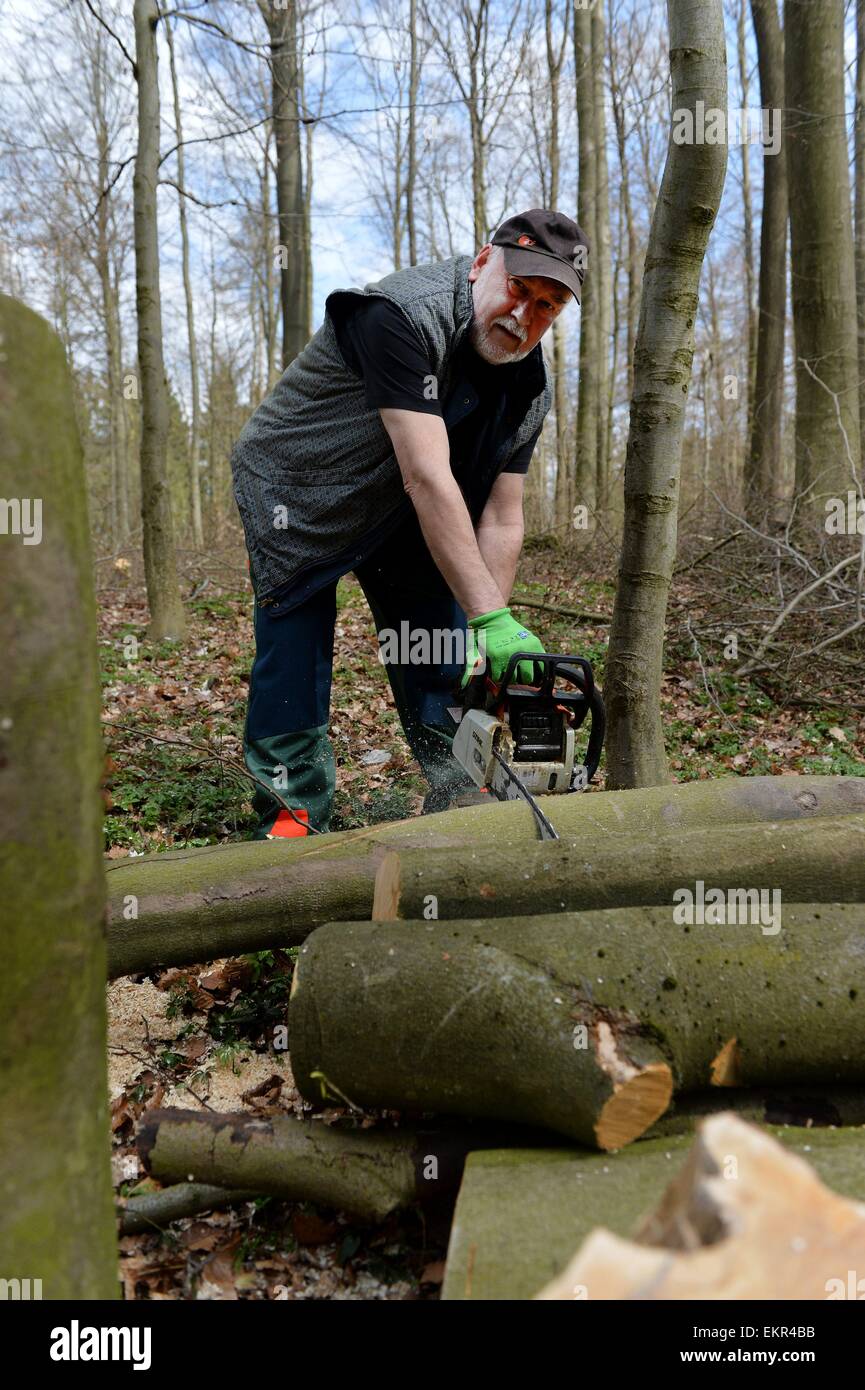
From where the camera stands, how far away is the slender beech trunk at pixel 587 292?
11703 millimetres

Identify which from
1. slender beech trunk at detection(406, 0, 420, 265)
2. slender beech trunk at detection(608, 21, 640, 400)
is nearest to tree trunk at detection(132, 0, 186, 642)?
slender beech trunk at detection(608, 21, 640, 400)

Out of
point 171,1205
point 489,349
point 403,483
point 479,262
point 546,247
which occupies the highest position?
point 479,262

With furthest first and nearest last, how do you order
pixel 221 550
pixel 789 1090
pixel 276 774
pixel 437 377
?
1. pixel 221 550
2. pixel 276 774
3. pixel 437 377
4. pixel 789 1090

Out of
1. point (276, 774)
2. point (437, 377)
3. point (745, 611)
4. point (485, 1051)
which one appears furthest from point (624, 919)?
point (745, 611)

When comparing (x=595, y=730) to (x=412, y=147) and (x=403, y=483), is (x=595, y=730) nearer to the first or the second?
(x=403, y=483)

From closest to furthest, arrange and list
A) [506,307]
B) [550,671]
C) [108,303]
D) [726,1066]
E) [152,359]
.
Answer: [726,1066] → [550,671] → [506,307] → [152,359] → [108,303]

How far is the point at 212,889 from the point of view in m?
2.46

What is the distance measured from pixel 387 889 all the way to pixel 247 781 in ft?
7.35

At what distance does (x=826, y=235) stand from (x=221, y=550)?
11.0 metres

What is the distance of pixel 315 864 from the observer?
2.50 metres

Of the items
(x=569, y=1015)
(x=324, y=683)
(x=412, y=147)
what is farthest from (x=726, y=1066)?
(x=412, y=147)

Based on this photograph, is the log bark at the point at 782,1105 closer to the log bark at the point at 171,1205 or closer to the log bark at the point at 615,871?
the log bark at the point at 615,871

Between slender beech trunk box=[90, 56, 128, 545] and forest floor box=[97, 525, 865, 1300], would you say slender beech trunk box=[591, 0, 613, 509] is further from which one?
slender beech trunk box=[90, 56, 128, 545]

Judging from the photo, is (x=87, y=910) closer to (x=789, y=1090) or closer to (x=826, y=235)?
(x=789, y=1090)
